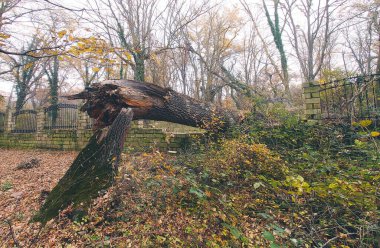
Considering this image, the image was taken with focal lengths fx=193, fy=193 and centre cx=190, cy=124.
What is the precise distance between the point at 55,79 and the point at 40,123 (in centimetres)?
957

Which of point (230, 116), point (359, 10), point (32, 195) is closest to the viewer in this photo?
point (32, 195)

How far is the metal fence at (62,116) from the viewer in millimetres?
9430

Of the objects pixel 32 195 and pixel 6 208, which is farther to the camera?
pixel 32 195

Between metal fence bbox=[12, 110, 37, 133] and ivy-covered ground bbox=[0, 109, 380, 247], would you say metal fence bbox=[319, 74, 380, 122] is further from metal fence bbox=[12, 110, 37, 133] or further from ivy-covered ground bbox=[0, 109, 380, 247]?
metal fence bbox=[12, 110, 37, 133]

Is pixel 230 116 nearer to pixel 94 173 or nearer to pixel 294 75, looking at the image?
pixel 94 173

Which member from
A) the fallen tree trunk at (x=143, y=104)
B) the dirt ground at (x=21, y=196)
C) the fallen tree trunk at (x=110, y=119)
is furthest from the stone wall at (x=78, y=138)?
the dirt ground at (x=21, y=196)

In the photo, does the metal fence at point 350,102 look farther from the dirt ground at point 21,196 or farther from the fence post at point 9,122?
the fence post at point 9,122

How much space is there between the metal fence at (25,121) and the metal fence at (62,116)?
1212 millimetres

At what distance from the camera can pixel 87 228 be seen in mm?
2344

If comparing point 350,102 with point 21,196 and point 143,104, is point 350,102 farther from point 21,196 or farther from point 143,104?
point 21,196

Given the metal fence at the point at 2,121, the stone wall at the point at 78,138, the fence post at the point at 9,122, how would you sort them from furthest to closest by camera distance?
the metal fence at the point at 2,121 < the fence post at the point at 9,122 < the stone wall at the point at 78,138

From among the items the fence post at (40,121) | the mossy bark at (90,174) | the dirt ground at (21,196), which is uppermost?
the fence post at (40,121)

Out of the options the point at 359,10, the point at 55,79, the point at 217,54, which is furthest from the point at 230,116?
the point at 55,79

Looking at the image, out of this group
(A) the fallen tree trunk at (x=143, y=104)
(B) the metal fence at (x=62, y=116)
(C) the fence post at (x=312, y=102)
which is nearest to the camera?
(A) the fallen tree trunk at (x=143, y=104)
